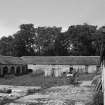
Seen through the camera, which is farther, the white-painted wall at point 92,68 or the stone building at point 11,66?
the white-painted wall at point 92,68

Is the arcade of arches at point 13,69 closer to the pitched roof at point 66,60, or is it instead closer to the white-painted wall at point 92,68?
the pitched roof at point 66,60

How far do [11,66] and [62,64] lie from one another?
10.0m

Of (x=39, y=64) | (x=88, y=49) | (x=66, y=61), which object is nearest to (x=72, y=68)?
(x=66, y=61)

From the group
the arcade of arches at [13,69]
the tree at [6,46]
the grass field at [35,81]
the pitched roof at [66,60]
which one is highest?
the tree at [6,46]

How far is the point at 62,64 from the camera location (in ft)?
129

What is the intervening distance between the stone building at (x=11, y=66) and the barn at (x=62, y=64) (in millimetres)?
1704

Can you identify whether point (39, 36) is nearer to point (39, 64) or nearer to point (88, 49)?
point (88, 49)

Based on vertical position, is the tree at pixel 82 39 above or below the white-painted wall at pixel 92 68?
above

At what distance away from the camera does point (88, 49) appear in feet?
205

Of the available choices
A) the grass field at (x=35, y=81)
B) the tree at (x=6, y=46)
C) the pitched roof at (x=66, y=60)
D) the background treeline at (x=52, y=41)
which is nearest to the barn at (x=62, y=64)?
the pitched roof at (x=66, y=60)

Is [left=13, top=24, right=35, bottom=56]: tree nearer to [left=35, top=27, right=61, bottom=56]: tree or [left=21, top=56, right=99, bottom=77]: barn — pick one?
[left=35, top=27, right=61, bottom=56]: tree

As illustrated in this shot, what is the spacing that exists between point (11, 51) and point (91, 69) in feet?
112

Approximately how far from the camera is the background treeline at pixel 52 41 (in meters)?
Answer: 62.3

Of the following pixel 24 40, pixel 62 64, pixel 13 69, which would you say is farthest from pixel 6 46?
pixel 62 64
